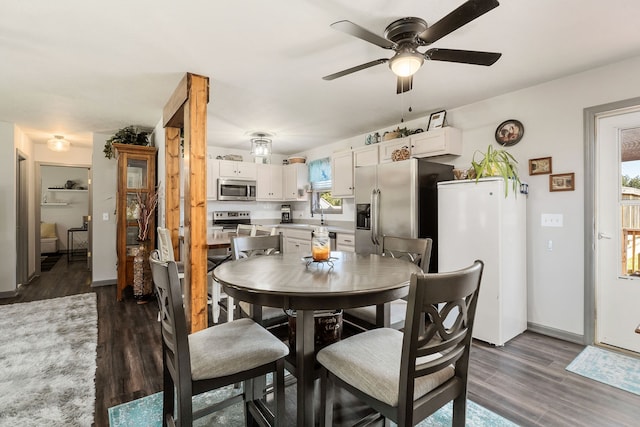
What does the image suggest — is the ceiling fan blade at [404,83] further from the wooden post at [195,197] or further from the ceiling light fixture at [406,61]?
the wooden post at [195,197]

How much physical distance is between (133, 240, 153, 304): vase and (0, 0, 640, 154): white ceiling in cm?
185

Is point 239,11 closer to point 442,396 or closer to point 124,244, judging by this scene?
point 442,396

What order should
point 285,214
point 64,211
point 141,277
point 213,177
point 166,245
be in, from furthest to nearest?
1. point 64,211
2. point 285,214
3. point 213,177
4. point 141,277
5. point 166,245

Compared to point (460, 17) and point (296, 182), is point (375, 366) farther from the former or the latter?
point (296, 182)

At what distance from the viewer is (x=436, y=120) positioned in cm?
388

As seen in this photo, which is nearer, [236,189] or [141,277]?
[141,277]

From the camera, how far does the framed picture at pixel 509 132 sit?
3246mm

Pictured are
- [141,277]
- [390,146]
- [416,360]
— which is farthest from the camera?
[390,146]

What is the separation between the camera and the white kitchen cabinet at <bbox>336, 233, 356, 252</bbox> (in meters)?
4.33

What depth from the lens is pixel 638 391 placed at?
2088 millimetres

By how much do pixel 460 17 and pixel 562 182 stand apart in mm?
2211

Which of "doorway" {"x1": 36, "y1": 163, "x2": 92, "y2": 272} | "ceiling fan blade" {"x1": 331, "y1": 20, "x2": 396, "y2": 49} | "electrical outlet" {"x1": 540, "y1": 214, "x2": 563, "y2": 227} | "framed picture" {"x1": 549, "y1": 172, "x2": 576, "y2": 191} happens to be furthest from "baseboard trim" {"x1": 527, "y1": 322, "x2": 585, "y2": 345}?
"doorway" {"x1": 36, "y1": 163, "x2": 92, "y2": 272}

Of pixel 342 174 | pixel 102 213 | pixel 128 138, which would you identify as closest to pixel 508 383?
pixel 342 174

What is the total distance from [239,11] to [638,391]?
11.9ft
